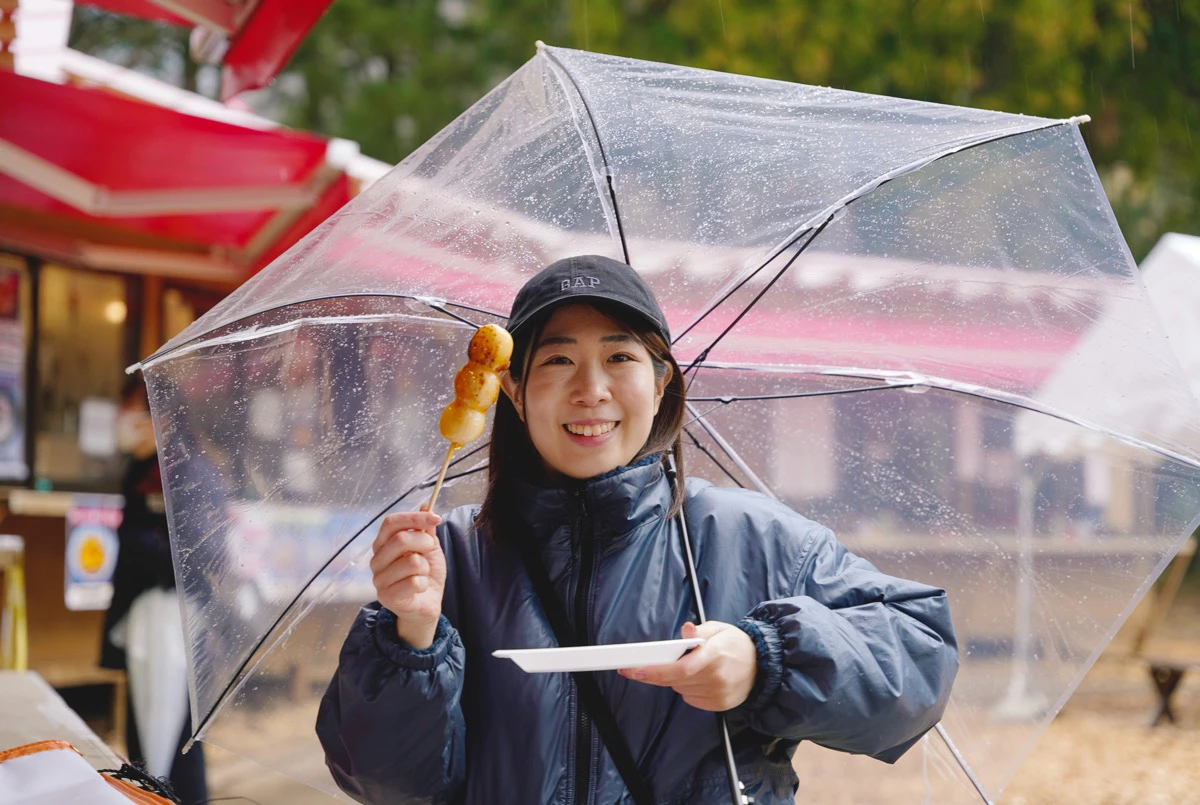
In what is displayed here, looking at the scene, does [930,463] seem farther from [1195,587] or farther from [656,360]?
[1195,587]

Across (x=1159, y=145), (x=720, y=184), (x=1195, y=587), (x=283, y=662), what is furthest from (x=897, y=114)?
(x=1195, y=587)

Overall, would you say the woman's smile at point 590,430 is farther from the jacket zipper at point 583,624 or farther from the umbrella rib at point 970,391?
the umbrella rib at point 970,391

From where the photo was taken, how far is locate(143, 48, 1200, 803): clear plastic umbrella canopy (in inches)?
94.3

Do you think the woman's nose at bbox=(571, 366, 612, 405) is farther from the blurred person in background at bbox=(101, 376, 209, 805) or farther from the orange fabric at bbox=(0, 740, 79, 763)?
the blurred person in background at bbox=(101, 376, 209, 805)

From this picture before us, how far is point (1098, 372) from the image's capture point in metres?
2.69

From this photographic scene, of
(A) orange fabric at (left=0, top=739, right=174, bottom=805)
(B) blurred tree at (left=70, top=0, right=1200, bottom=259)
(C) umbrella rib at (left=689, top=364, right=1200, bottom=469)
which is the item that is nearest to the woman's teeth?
(C) umbrella rib at (left=689, top=364, right=1200, bottom=469)

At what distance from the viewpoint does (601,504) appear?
7.22 ft

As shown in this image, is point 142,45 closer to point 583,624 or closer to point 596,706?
point 583,624

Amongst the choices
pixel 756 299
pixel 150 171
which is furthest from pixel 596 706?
pixel 150 171

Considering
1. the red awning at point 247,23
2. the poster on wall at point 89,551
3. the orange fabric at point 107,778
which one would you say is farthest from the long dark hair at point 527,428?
the poster on wall at point 89,551

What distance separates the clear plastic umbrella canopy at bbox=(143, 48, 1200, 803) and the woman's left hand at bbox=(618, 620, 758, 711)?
0.80m

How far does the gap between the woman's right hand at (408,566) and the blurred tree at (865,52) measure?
11.1m

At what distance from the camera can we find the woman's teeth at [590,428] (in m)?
2.20

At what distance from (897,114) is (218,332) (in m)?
1.46
